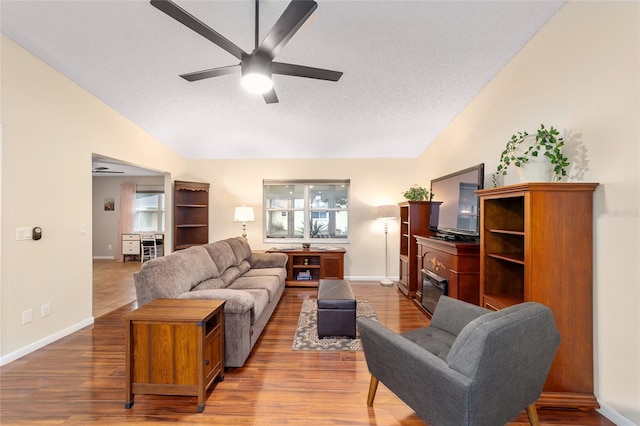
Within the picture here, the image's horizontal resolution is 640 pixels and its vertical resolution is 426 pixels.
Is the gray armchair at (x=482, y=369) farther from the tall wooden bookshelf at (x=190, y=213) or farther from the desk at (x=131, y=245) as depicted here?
the desk at (x=131, y=245)

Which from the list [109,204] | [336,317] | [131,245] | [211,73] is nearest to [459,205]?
[336,317]

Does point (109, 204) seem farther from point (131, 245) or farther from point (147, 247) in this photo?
point (147, 247)

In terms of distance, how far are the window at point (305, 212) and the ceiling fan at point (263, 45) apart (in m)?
3.32

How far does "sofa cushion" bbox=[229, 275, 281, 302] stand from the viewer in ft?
10.5

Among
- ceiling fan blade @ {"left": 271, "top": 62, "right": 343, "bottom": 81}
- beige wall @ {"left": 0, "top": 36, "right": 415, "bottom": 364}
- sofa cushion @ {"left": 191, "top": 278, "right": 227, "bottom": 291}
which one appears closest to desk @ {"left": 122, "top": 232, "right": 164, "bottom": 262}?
beige wall @ {"left": 0, "top": 36, "right": 415, "bottom": 364}

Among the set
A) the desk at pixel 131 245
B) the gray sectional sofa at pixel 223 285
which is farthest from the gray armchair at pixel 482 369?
the desk at pixel 131 245

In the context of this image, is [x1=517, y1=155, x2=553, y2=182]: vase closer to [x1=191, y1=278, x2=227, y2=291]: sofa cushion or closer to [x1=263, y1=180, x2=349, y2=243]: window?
[x1=191, y1=278, x2=227, y2=291]: sofa cushion

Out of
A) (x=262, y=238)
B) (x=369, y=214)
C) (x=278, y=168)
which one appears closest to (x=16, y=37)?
(x=278, y=168)

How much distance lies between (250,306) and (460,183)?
2.76 m

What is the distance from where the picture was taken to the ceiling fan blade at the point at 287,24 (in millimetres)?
1482

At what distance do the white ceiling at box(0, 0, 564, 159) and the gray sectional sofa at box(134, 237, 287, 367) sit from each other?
197 centimetres

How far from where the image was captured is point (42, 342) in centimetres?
264

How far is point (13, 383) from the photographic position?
2.09 m

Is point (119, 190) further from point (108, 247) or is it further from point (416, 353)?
point (416, 353)
